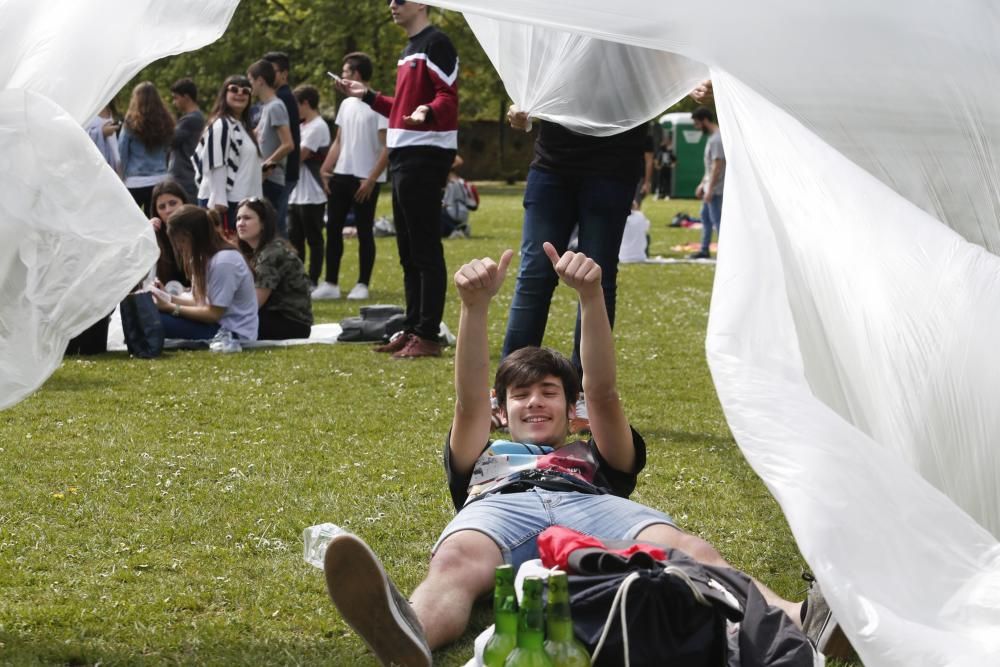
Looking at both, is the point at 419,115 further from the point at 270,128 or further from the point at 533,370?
the point at 270,128

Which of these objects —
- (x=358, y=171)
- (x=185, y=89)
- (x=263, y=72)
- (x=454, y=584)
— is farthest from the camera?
(x=185, y=89)

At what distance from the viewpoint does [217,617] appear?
147 inches

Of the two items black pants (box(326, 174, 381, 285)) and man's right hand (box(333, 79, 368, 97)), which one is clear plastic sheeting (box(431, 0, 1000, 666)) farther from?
black pants (box(326, 174, 381, 285))

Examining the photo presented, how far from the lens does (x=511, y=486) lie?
3.88 metres

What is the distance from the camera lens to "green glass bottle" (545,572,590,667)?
2699 millimetres

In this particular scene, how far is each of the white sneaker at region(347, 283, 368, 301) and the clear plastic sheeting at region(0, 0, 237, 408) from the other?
25.7 ft

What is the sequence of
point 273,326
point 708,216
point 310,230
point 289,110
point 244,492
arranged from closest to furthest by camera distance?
point 244,492
point 273,326
point 289,110
point 310,230
point 708,216

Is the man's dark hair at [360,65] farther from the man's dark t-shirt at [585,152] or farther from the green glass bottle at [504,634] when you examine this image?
the green glass bottle at [504,634]

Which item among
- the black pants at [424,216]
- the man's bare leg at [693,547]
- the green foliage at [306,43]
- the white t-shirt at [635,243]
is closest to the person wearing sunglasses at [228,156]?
the black pants at [424,216]

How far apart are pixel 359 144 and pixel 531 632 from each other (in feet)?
28.4

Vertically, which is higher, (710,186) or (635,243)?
(710,186)

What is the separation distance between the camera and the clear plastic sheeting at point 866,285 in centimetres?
282

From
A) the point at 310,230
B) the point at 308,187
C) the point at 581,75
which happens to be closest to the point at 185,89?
the point at 308,187

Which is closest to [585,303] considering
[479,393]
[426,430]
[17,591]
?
[479,393]
